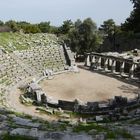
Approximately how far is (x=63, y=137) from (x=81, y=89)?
2671cm

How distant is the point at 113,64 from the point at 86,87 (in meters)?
8.94

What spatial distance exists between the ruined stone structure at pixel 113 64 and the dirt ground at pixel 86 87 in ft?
7.13

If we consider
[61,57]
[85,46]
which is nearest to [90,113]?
[61,57]

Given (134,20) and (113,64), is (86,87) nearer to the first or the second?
(113,64)

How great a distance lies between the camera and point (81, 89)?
39438mm

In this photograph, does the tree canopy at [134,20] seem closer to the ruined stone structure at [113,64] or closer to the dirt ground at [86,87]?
the ruined stone structure at [113,64]

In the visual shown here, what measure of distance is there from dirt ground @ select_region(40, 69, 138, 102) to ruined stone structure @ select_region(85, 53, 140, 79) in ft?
7.13

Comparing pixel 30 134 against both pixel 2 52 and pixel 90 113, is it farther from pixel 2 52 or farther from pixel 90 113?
pixel 2 52

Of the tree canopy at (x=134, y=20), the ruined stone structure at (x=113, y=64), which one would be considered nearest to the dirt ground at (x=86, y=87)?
the ruined stone structure at (x=113, y=64)

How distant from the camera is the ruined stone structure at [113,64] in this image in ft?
148

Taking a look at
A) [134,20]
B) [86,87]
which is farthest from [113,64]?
[134,20]

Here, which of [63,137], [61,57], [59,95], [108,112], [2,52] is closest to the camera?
[63,137]

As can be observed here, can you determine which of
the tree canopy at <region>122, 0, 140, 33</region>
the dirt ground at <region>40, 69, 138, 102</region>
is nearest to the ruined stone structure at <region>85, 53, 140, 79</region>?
the dirt ground at <region>40, 69, 138, 102</region>

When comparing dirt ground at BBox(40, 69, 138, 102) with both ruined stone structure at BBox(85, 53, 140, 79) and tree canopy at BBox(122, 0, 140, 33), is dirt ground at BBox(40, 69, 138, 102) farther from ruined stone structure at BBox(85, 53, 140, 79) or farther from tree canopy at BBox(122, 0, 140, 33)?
tree canopy at BBox(122, 0, 140, 33)
